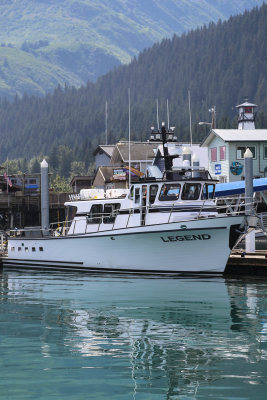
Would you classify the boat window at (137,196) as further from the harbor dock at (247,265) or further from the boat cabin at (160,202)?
the harbor dock at (247,265)

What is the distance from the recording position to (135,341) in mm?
17109

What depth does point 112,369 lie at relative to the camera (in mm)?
14445

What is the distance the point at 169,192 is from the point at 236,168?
33574 millimetres

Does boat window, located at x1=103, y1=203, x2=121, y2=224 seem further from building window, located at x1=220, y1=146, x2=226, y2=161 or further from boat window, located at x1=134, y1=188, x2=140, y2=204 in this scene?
building window, located at x1=220, y1=146, x2=226, y2=161

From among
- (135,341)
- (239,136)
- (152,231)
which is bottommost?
(135,341)

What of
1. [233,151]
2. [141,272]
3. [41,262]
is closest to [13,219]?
[233,151]

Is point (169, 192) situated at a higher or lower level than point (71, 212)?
higher

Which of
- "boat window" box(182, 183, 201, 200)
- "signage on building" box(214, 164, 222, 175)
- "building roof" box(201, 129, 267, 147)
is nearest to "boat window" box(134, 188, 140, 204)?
"boat window" box(182, 183, 201, 200)

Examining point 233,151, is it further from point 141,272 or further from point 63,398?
point 63,398

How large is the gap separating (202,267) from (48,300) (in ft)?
25.0

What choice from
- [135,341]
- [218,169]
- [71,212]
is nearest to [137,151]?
[218,169]

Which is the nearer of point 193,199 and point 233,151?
point 193,199

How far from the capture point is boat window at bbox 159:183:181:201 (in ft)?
100

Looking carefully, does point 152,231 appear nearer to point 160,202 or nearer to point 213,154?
point 160,202
